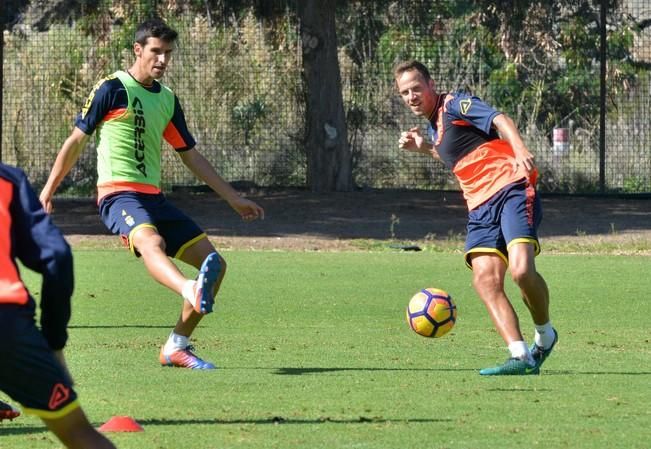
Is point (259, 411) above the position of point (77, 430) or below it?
below

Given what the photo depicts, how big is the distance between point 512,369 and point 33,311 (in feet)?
15.0

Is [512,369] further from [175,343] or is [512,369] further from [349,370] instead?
[175,343]

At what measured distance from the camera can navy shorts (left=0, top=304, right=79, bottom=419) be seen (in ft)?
14.7

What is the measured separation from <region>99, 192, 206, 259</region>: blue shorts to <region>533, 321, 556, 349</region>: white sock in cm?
226

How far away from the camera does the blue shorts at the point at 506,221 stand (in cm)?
877

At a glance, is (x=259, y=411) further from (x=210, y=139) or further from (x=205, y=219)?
(x=210, y=139)

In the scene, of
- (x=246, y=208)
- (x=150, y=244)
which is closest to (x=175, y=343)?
(x=150, y=244)

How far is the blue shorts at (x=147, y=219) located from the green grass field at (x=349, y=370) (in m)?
0.83

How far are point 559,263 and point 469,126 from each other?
7.97m

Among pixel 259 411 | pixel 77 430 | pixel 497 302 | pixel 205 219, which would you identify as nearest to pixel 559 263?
pixel 205 219

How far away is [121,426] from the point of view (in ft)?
21.9

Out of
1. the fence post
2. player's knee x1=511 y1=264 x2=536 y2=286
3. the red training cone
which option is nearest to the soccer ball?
player's knee x1=511 y1=264 x2=536 y2=286

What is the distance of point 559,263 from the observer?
54.6ft

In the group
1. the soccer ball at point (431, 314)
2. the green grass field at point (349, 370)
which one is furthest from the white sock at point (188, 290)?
the soccer ball at point (431, 314)
